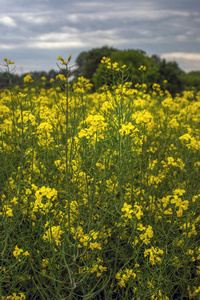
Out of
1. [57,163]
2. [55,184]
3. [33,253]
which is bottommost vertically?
[33,253]

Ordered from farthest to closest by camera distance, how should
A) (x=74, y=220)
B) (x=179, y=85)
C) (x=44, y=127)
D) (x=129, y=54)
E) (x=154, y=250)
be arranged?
1. (x=179, y=85)
2. (x=129, y=54)
3. (x=44, y=127)
4. (x=74, y=220)
5. (x=154, y=250)

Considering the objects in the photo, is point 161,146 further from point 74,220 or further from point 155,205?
point 74,220

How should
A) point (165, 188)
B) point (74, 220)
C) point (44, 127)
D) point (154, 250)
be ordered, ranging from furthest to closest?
1. point (165, 188)
2. point (44, 127)
3. point (74, 220)
4. point (154, 250)

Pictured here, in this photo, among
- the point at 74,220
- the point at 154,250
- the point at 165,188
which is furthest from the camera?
the point at 165,188

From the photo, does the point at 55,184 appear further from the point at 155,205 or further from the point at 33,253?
the point at 155,205

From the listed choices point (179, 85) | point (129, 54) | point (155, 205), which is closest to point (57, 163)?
point (155, 205)

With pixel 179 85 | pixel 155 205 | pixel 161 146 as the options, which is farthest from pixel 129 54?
pixel 155 205

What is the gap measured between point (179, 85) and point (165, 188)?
19.9 metres

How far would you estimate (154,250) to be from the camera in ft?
7.81

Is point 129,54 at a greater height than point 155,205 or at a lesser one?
greater

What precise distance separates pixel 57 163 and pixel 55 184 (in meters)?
0.30

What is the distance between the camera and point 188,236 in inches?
96.6

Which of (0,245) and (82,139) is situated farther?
(0,245)

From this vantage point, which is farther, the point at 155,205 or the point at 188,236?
the point at 155,205
